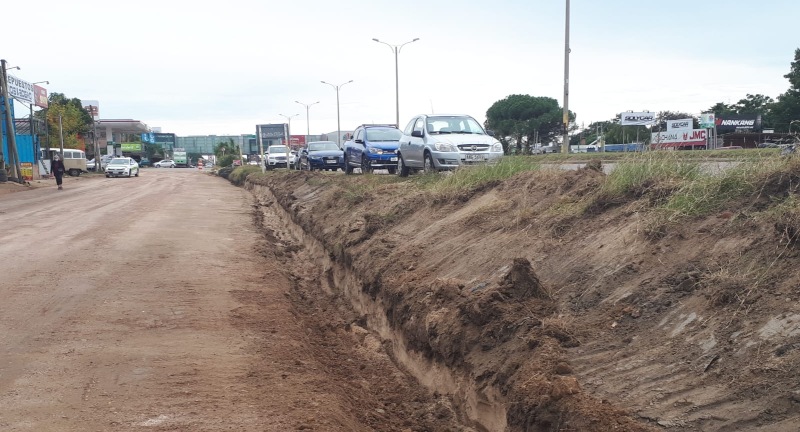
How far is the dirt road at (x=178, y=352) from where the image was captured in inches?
188

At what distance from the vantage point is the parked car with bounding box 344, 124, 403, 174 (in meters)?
19.7

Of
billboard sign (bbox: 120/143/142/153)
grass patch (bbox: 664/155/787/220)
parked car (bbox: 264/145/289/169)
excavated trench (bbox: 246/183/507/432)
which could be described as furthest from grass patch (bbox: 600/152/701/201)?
billboard sign (bbox: 120/143/142/153)

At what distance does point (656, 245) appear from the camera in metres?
5.34

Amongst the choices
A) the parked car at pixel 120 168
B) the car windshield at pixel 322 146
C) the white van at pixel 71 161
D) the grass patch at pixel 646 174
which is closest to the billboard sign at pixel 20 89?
the white van at pixel 71 161

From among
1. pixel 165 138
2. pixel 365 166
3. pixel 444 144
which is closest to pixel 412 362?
pixel 444 144

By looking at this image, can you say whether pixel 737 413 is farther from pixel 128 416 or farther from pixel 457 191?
pixel 457 191

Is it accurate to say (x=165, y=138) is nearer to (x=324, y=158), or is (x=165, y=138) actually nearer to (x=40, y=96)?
(x=40, y=96)

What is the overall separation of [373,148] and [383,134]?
44.6 inches

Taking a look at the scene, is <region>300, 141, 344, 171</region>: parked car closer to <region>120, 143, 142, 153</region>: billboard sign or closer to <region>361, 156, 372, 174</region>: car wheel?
<region>361, 156, 372, 174</region>: car wheel

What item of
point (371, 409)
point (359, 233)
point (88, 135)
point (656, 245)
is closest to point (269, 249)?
point (359, 233)

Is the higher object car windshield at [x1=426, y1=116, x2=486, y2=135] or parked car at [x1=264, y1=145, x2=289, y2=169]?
car windshield at [x1=426, y1=116, x2=486, y2=135]

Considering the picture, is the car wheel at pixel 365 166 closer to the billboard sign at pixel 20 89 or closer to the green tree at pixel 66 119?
the billboard sign at pixel 20 89

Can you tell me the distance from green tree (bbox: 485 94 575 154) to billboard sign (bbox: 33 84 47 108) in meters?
37.8

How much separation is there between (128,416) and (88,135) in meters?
88.5
